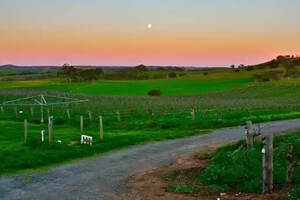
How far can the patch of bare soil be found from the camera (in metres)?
Result: 15.5

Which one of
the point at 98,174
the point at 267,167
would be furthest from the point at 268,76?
the point at 267,167

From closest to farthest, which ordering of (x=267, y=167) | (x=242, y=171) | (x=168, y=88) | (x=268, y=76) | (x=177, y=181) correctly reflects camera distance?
(x=267, y=167)
(x=242, y=171)
(x=177, y=181)
(x=168, y=88)
(x=268, y=76)

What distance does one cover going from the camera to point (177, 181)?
18.4 m

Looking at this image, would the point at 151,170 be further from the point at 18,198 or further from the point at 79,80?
the point at 79,80

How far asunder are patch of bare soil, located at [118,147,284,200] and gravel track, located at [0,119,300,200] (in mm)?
583

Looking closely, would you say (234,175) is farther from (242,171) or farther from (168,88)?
(168,88)

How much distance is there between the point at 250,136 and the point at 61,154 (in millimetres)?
9936

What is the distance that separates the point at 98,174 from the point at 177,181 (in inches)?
145

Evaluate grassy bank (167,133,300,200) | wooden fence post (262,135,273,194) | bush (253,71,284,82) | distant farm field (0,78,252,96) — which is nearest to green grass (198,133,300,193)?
grassy bank (167,133,300,200)

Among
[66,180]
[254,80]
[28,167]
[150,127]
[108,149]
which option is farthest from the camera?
[254,80]

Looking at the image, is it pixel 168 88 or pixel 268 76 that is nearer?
pixel 168 88

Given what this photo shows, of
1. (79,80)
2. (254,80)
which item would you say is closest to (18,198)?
(254,80)

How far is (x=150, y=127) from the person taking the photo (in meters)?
37.5

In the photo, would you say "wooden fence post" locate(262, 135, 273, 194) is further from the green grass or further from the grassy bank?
the green grass
